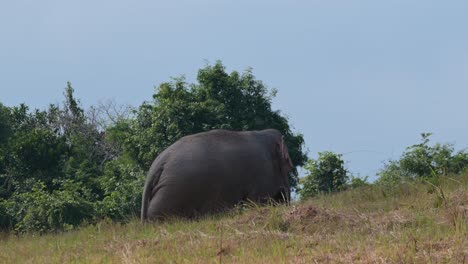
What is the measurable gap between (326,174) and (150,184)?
9569mm

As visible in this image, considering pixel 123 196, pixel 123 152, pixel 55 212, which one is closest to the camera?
pixel 55 212

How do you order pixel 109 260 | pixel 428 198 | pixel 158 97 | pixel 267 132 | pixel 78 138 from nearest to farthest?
1. pixel 109 260
2. pixel 428 198
3. pixel 267 132
4. pixel 158 97
5. pixel 78 138

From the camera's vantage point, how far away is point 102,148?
48.2m

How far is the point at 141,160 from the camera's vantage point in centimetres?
3145

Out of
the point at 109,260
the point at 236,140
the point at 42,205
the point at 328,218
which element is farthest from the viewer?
the point at 42,205

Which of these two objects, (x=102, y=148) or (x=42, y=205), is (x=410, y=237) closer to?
(x=42, y=205)

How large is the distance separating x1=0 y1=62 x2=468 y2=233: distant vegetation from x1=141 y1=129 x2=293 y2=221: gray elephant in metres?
2.41

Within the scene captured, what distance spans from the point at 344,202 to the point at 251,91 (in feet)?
54.9

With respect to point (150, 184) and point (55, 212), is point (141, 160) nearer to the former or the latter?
point (55, 212)

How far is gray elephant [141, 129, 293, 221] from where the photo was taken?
16453 mm

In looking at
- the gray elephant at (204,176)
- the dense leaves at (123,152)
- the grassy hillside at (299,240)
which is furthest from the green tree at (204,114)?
the grassy hillside at (299,240)

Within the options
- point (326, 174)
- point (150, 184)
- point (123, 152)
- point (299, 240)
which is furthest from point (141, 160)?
point (299, 240)

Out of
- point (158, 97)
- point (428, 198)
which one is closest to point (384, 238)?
point (428, 198)

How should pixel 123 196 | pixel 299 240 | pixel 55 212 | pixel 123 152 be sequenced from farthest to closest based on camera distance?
1. pixel 123 152
2. pixel 123 196
3. pixel 55 212
4. pixel 299 240
